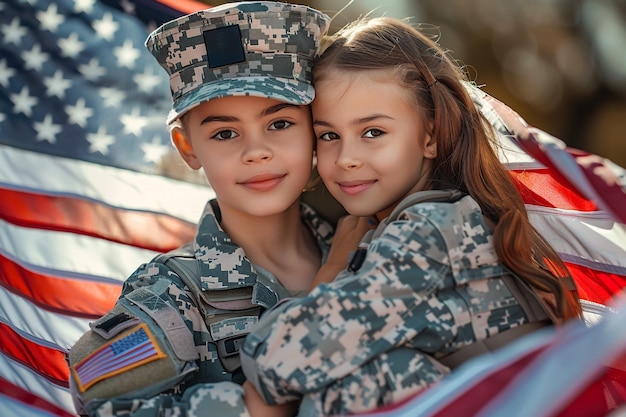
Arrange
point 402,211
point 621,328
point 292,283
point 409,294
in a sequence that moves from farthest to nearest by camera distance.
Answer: point 292,283
point 402,211
point 409,294
point 621,328

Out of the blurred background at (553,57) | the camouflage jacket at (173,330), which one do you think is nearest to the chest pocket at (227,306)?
the camouflage jacket at (173,330)

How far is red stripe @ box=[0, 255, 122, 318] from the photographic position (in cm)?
353

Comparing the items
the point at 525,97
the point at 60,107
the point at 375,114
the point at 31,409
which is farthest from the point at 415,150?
the point at 525,97

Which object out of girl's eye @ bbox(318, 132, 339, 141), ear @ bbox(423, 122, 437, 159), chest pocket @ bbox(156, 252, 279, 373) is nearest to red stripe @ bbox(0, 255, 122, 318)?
chest pocket @ bbox(156, 252, 279, 373)

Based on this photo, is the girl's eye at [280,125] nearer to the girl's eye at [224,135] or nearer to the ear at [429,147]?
the girl's eye at [224,135]

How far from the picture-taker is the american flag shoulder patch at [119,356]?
8.22 feet

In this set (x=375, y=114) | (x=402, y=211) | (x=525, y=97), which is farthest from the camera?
(x=525, y=97)

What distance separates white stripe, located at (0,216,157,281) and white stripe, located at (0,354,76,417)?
0.42 m

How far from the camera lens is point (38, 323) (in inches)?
137

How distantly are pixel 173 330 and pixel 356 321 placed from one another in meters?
0.58

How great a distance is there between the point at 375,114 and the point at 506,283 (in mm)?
636

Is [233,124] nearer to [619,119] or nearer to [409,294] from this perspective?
[409,294]

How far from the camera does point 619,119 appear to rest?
7816mm

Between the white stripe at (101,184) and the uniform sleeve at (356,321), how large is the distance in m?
1.56
